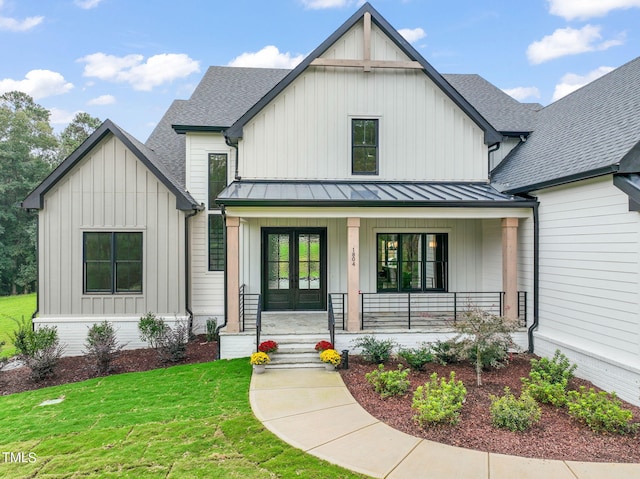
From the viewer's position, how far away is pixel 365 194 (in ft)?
28.9

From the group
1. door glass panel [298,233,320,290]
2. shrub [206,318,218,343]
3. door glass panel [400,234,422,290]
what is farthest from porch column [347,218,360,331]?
shrub [206,318,218,343]

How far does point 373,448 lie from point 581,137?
27.1ft

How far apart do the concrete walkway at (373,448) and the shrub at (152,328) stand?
4023mm

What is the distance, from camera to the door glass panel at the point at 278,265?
412 inches

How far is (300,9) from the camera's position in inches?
880

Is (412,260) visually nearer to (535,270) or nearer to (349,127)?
(535,270)

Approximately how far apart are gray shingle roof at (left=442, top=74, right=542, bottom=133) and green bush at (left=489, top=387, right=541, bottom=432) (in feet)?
29.1

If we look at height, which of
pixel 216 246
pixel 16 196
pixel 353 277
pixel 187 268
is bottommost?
pixel 353 277

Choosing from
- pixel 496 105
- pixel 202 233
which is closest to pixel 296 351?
pixel 202 233

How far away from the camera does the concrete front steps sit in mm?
7634

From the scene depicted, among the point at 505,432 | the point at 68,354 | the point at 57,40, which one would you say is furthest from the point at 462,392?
the point at 57,40

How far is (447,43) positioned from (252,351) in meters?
23.0

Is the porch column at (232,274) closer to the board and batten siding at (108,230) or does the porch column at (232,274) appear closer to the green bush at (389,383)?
the board and batten siding at (108,230)

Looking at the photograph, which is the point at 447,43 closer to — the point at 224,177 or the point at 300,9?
the point at 300,9
